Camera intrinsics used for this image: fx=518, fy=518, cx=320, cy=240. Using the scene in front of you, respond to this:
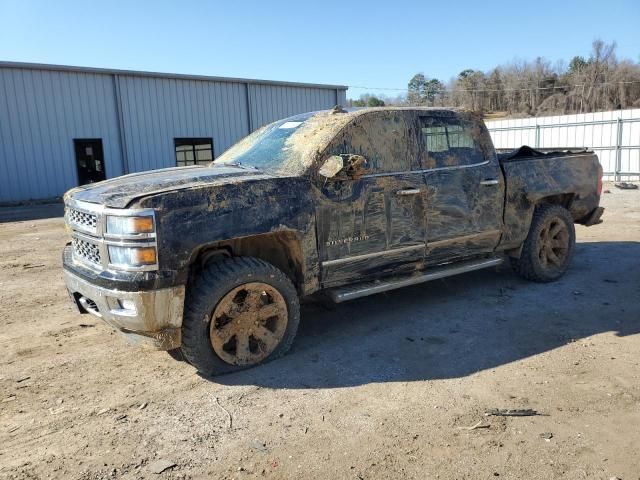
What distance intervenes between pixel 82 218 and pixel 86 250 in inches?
9.5

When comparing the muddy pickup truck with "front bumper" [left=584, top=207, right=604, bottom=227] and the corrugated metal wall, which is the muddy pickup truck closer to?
"front bumper" [left=584, top=207, right=604, bottom=227]

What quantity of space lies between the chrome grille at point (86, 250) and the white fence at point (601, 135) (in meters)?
16.8

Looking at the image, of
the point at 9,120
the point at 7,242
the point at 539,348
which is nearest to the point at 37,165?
the point at 9,120

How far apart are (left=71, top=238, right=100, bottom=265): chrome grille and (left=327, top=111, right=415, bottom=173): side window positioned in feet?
6.48

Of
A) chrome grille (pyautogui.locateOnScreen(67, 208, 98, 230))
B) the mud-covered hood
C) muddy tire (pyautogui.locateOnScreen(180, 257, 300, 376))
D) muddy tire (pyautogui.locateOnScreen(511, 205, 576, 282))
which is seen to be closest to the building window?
muddy tire (pyautogui.locateOnScreen(511, 205, 576, 282))

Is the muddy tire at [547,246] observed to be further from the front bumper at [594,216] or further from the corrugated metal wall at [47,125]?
the corrugated metal wall at [47,125]

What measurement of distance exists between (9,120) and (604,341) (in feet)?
61.3

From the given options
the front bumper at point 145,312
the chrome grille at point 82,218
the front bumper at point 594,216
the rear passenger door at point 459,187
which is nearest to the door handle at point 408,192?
the rear passenger door at point 459,187

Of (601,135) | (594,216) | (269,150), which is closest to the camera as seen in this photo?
(269,150)

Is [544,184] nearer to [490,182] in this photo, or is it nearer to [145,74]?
[490,182]

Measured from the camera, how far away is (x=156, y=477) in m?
2.72

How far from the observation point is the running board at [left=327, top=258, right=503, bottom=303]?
434cm

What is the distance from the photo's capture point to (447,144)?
512 centimetres

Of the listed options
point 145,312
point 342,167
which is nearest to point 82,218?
point 145,312
